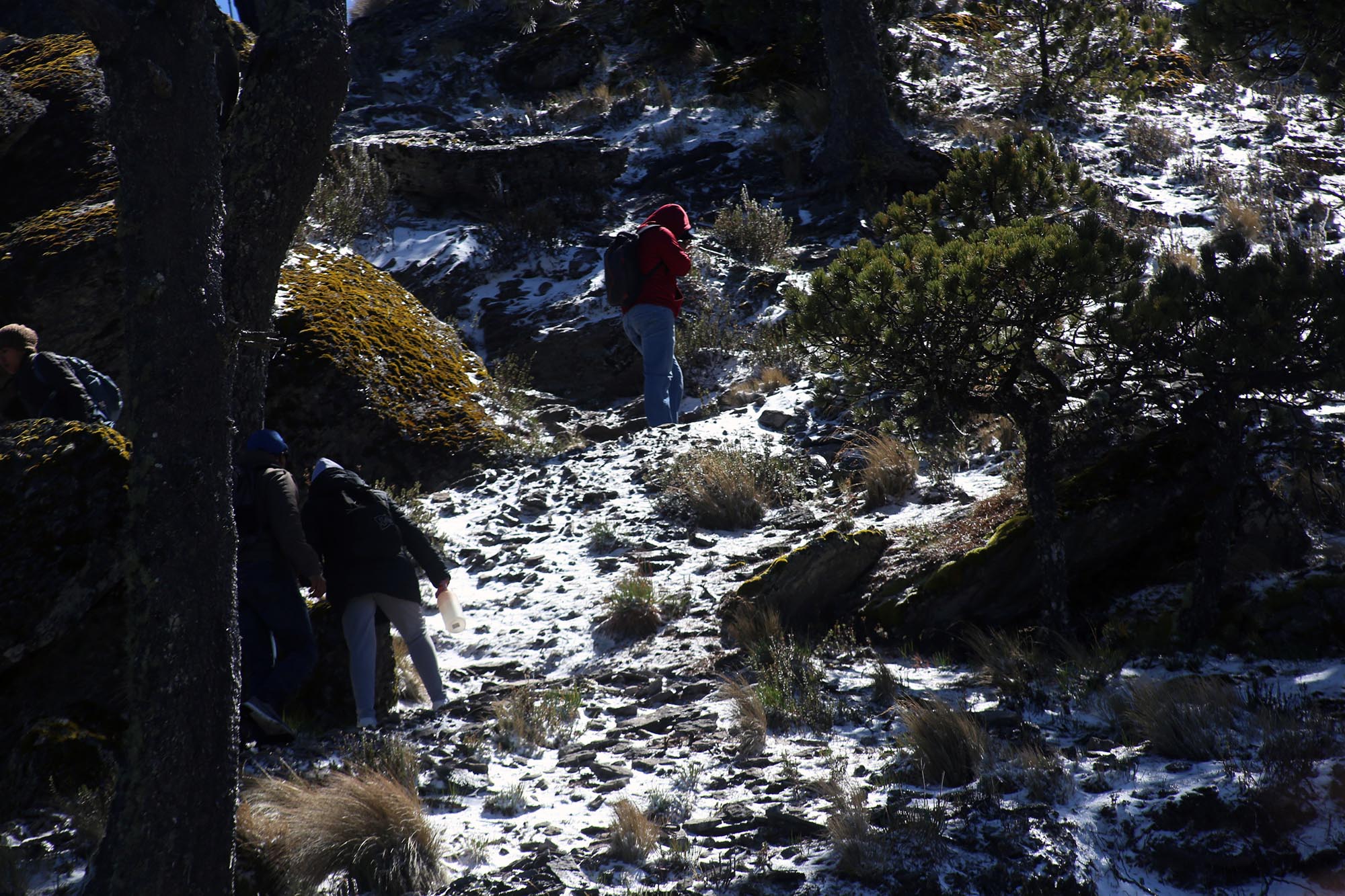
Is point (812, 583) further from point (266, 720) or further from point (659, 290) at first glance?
point (659, 290)

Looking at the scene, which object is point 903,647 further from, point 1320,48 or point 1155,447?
point 1320,48

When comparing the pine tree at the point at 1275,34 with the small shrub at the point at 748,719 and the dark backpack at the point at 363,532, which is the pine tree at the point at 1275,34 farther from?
the dark backpack at the point at 363,532

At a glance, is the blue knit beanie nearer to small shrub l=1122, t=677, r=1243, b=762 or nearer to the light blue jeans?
the light blue jeans

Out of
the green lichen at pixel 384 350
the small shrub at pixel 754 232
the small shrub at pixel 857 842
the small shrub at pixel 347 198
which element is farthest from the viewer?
the small shrub at pixel 754 232

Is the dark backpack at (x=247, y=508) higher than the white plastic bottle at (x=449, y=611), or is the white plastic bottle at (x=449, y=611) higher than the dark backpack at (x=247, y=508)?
the dark backpack at (x=247, y=508)

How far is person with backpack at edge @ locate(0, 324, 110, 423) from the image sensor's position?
5500 millimetres

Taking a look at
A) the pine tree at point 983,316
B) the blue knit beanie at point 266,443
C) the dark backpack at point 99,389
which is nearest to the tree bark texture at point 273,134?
the blue knit beanie at point 266,443

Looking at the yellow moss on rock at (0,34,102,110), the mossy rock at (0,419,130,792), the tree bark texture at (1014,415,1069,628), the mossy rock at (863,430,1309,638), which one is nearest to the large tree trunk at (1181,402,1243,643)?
the mossy rock at (863,430,1309,638)

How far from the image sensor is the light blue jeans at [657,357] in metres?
7.69

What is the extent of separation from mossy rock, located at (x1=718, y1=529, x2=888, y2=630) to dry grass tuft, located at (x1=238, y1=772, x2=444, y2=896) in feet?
7.61

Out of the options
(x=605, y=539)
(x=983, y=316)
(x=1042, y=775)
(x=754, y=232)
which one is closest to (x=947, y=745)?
(x=1042, y=775)

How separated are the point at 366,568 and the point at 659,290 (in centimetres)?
375

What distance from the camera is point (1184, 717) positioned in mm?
3758

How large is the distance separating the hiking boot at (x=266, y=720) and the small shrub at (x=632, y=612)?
196cm
